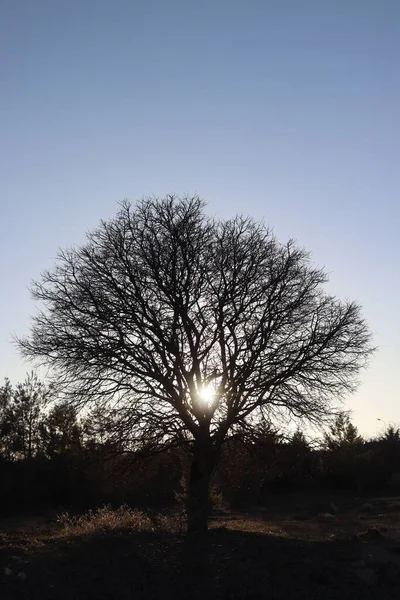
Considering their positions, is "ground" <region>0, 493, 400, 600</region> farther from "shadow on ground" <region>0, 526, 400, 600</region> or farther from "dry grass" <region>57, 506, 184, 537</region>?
"dry grass" <region>57, 506, 184, 537</region>

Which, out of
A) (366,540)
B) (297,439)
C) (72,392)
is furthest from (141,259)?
(366,540)

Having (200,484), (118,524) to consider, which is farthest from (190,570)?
(118,524)

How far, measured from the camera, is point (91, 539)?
14438 millimetres

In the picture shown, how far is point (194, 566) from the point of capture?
13.2 meters

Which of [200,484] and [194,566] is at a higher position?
[200,484]

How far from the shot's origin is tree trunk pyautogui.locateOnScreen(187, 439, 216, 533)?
1616 centimetres

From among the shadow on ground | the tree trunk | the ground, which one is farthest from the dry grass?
the shadow on ground

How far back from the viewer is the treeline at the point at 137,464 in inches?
672

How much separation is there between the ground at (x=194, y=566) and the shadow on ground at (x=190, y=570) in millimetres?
19

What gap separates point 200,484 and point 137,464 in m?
1.86

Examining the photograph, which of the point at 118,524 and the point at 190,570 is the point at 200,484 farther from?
the point at 190,570

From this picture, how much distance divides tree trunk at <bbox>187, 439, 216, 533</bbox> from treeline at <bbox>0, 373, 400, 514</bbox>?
33.2 inches

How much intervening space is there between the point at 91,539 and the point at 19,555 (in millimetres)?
1926

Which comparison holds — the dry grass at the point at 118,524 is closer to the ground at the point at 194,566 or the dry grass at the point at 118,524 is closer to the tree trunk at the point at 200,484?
the ground at the point at 194,566
